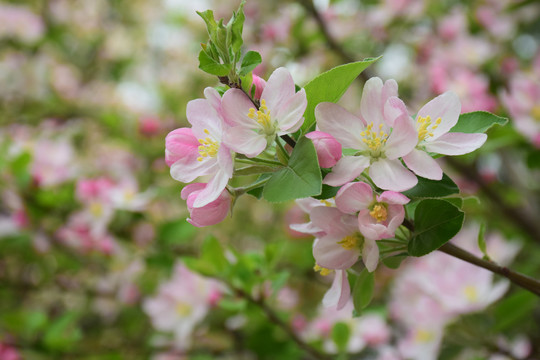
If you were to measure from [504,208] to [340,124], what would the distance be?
46.7 inches

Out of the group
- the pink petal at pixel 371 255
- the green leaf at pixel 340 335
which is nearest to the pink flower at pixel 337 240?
the pink petal at pixel 371 255

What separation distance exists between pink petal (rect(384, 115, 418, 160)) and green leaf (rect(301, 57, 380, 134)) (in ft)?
0.19

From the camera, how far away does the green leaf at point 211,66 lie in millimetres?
417

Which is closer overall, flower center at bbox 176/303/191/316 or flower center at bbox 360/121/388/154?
flower center at bbox 360/121/388/154

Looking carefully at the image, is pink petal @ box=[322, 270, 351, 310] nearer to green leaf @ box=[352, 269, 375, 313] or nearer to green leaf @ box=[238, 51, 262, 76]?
green leaf @ box=[352, 269, 375, 313]

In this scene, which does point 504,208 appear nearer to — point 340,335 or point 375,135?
point 340,335

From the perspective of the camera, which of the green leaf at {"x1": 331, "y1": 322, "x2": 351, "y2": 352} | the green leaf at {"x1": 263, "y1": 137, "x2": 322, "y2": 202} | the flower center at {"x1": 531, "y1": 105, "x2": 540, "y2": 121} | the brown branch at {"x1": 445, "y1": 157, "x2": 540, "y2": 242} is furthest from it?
the brown branch at {"x1": 445, "y1": 157, "x2": 540, "y2": 242}

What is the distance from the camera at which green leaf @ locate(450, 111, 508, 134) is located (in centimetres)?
47

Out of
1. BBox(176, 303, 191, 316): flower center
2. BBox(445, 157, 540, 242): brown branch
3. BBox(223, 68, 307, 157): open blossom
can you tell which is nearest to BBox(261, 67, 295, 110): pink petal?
BBox(223, 68, 307, 157): open blossom

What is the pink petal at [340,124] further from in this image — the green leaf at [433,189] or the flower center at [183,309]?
the flower center at [183,309]

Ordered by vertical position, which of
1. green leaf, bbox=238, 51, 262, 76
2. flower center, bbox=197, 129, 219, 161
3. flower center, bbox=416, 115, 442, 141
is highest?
green leaf, bbox=238, 51, 262, 76

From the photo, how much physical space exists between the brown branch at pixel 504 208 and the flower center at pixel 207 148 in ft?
3.38

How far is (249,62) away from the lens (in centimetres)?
44

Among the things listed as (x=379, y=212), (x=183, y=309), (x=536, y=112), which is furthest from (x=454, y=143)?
(x=183, y=309)
